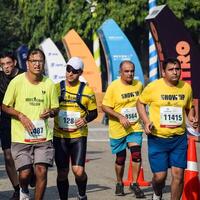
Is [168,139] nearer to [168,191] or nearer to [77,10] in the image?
[168,191]

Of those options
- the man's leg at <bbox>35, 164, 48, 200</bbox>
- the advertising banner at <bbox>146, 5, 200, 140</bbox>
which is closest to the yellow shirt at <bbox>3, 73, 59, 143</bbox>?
the man's leg at <bbox>35, 164, 48, 200</bbox>

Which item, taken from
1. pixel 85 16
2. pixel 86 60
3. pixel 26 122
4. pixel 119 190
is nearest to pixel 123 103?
pixel 119 190

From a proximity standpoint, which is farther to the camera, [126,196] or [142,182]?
[142,182]

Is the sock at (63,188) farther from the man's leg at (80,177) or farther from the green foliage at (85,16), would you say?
the green foliage at (85,16)

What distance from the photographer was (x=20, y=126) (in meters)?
8.51

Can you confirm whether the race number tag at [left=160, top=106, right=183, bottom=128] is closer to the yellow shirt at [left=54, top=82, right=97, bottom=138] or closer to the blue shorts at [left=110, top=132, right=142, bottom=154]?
the yellow shirt at [left=54, top=82, right=97, bottom=138]

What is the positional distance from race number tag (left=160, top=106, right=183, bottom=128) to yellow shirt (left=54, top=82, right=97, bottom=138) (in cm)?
98

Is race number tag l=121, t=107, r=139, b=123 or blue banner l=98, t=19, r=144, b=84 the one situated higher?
blue banner l=98, t=19, r=144, b=84

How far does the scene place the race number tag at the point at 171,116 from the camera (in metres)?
A: 8.78

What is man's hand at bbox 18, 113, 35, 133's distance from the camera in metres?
8.36

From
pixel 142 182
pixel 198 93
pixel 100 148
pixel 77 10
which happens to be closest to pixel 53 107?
pixel 142 182

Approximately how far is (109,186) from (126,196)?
2.74 ft

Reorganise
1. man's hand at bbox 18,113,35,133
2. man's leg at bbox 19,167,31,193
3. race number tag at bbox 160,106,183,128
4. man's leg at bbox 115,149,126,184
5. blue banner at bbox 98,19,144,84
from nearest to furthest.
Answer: man's hand at bbox 18,113,35,133, man's leg at bbox 19,167,31,193, race number tag at bbox 160,106,183,128, man's leg at bbox 115,149,126,184, blue banner at bbox 98,19,144,84

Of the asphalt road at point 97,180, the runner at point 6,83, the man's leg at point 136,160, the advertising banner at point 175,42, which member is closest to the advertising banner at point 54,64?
the advertising banner at point 175,42
